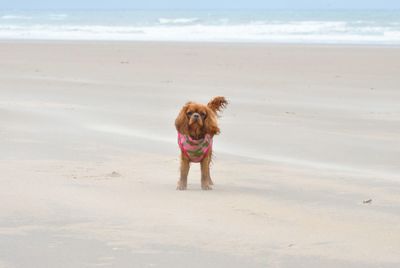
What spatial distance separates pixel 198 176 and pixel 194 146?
826mm

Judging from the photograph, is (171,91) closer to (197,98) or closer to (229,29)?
(197,98)

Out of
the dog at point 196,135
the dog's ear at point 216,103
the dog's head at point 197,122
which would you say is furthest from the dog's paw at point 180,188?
the dog's ear at point 216,103

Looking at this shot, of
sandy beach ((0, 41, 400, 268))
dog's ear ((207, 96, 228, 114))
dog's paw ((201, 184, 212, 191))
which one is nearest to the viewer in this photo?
sandy beach ((0, 41, 400, 268))

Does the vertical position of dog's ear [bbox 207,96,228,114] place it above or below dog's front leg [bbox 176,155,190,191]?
above

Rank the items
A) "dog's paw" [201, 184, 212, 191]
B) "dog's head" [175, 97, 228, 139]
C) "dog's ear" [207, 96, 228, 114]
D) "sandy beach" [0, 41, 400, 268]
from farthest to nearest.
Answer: "dog's ear" [207, 96, 228, 114]
"dog's paw" [201, 184, 212, 191]
"dog's head" [175, 97, 228, 139]
"sandy beach" [0, 41, 400, 268]

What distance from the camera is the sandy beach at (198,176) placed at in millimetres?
4648

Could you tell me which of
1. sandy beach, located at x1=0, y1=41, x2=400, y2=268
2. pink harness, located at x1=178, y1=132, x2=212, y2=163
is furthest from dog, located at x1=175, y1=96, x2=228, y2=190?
sandy beach, located at x1=0, y1=41, x2=400, y2=268

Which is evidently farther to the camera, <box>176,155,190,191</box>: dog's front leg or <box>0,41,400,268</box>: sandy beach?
<box>176,155,190,191</box>: dog's front leg

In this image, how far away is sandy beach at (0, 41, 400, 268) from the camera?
465 cm

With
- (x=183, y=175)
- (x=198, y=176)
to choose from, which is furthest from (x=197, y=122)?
(x=198, y=176)

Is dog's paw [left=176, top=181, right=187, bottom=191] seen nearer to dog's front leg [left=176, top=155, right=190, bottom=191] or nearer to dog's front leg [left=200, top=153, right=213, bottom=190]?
dog's front leg [left=176, top=155, right=190, bottom=191]

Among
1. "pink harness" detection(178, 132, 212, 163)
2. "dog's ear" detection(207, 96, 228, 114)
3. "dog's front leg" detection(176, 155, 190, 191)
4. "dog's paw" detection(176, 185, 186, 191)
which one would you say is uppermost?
"dog's ear" detection(207, 96, 228, 114)

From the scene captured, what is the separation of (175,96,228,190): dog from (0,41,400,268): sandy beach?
167 millimetres

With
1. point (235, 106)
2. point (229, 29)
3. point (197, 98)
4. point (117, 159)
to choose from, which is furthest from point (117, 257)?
point (229, 29)
